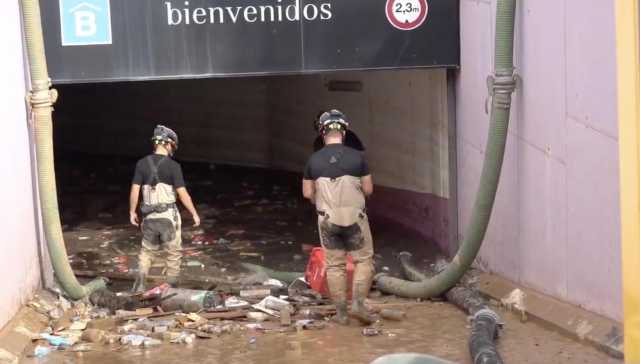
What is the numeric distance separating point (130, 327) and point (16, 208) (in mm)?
1396

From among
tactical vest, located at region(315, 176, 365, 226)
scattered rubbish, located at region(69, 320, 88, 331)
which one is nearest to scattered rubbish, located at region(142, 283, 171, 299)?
scattered rubbish, located at region(69, 320, 88, 331)

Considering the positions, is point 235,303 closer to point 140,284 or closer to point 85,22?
point 140,284

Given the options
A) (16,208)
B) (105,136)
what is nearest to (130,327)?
(16,208)

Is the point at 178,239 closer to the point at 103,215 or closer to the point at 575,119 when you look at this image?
the point at 575,119

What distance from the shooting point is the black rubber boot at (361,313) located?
8.20m

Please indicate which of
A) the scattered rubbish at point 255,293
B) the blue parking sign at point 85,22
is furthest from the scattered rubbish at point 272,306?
the blue parking sign at point 85,22

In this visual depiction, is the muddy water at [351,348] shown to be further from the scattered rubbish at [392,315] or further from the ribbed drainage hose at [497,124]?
the ribbed drainage hose at [497,124]

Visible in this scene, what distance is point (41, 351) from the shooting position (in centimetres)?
752

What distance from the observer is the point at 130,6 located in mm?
9844

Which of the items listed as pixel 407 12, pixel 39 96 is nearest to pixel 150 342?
pixel 39 96

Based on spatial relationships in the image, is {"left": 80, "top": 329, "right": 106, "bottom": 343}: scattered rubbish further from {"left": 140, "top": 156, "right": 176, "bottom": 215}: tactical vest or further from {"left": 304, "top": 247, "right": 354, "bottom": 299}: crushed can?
{"left": 304, "top": 247, "right": 354, "bottom": 299}: crushed can

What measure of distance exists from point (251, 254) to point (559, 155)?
16.4 ft

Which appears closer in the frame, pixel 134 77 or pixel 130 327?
pixel 130 327

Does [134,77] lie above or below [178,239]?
above
